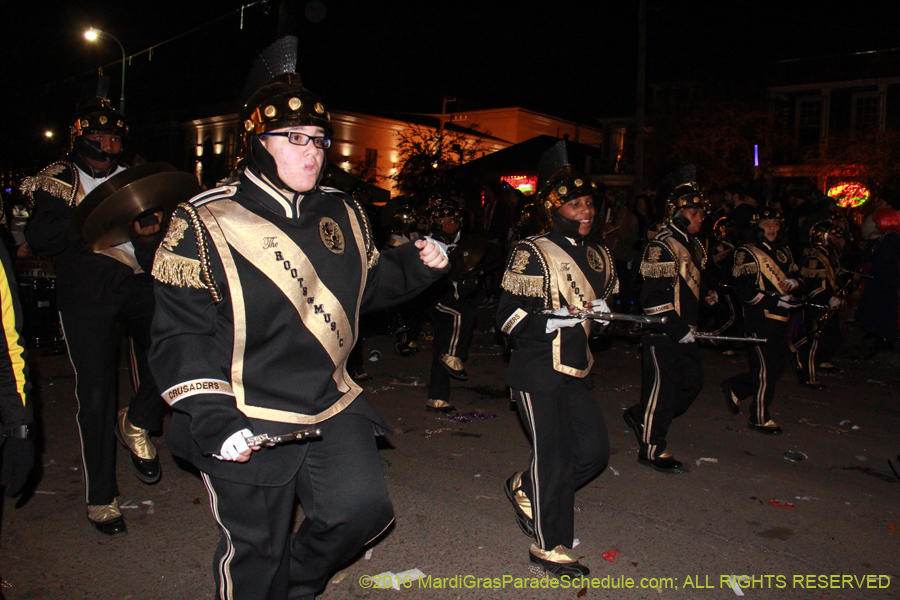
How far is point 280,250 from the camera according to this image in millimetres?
2703

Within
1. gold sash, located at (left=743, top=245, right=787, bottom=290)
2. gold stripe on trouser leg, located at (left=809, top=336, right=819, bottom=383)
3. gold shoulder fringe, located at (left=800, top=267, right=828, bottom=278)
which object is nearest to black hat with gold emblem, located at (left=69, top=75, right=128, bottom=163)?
gold sash, located at (left=743, top=245, right=787, bottom=290)

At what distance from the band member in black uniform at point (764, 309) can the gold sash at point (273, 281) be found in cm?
531

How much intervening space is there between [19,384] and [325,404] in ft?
4.36

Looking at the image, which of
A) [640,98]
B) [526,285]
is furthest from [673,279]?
[640,98]

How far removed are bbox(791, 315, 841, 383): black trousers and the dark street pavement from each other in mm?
1493

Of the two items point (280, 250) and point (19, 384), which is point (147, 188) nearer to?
point (19, 384)

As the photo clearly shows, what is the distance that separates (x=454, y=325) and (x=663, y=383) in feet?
7.43

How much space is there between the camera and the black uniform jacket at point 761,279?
694 cm

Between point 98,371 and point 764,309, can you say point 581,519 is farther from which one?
point 764,309

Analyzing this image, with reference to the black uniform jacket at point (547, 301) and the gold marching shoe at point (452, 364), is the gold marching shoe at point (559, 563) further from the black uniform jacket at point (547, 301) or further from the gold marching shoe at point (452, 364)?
the gold marching shoe at point (452, 364)

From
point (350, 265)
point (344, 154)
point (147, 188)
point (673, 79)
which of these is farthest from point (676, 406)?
point (344, 154)

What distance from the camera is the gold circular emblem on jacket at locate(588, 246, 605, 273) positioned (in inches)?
167

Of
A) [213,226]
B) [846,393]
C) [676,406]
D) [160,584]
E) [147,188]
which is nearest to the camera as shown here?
[213,226]

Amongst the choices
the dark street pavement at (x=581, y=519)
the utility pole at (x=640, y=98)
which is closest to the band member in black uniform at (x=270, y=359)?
the dark street pavement at (x=581, y=519)
